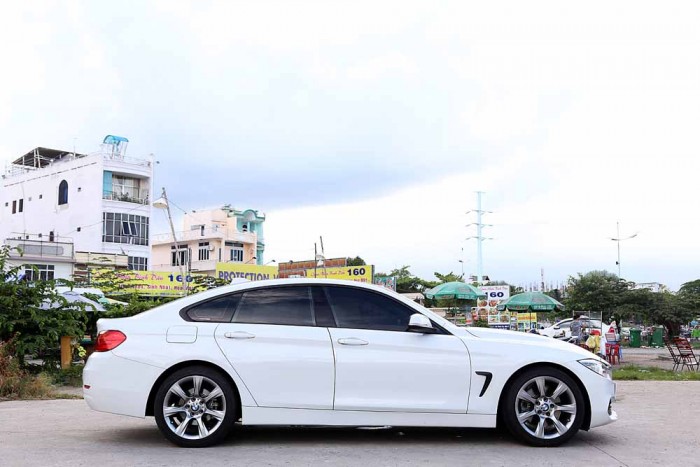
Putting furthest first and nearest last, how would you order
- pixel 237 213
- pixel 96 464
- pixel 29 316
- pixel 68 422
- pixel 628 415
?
pixel 237 213 < pixel 29 316 < pixel 628 415 < pixel 68 422 < pixel 96 464

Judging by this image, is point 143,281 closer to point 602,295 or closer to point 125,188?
point 125,188

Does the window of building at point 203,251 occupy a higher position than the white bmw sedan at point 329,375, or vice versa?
the window of building at point 203,251

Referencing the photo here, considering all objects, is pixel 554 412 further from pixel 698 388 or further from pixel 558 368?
pixel 698 388

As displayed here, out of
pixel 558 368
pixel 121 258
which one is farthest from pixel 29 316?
pixel 121 258

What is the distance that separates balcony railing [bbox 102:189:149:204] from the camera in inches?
2277

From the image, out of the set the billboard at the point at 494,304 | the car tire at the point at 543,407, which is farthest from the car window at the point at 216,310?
the billboard at the point at 494,304

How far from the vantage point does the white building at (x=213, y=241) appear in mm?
78188

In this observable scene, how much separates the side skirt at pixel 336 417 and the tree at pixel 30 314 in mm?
6704

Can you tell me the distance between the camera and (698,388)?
11.8m

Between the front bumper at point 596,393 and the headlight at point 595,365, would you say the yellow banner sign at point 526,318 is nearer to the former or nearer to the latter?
the headlight at point 595,365

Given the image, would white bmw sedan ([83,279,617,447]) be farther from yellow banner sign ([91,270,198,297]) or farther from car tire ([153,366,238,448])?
yellow banner sign ([91,270,198,297])

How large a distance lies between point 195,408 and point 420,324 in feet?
6.90

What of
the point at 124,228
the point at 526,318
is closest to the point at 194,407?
the point at 526,318

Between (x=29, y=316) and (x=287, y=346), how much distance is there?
7.33m
